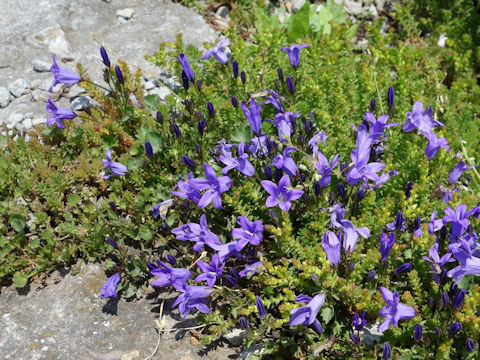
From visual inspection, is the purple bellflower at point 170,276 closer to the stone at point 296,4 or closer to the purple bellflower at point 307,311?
the purple bellflower at point 307,311

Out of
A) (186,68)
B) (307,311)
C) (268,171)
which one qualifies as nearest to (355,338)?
(307,311)

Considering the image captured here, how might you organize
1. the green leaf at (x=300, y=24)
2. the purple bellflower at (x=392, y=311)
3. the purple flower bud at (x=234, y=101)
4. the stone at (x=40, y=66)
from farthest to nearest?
the green leaf at (x=300, y=24)
the stone at (x=40, y=66)
the purple flower bud at (x=234, y=101)
the purple bellflower at (x=392, y=311)

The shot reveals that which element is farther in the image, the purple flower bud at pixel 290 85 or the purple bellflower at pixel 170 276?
the purple flower bud at pixel 290 85

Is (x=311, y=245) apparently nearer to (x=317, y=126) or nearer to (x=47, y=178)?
(x=317, y=126)

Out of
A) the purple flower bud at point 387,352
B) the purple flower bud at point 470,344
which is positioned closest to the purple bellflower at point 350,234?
the purple flower bud at point 387,352

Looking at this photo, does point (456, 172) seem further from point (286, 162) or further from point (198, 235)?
point (198, 235)

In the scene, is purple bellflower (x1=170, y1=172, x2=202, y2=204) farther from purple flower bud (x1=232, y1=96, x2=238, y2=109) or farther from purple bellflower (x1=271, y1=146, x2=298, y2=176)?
purple flower bud (x1=232, y1=96, x2=238, y2=109)
